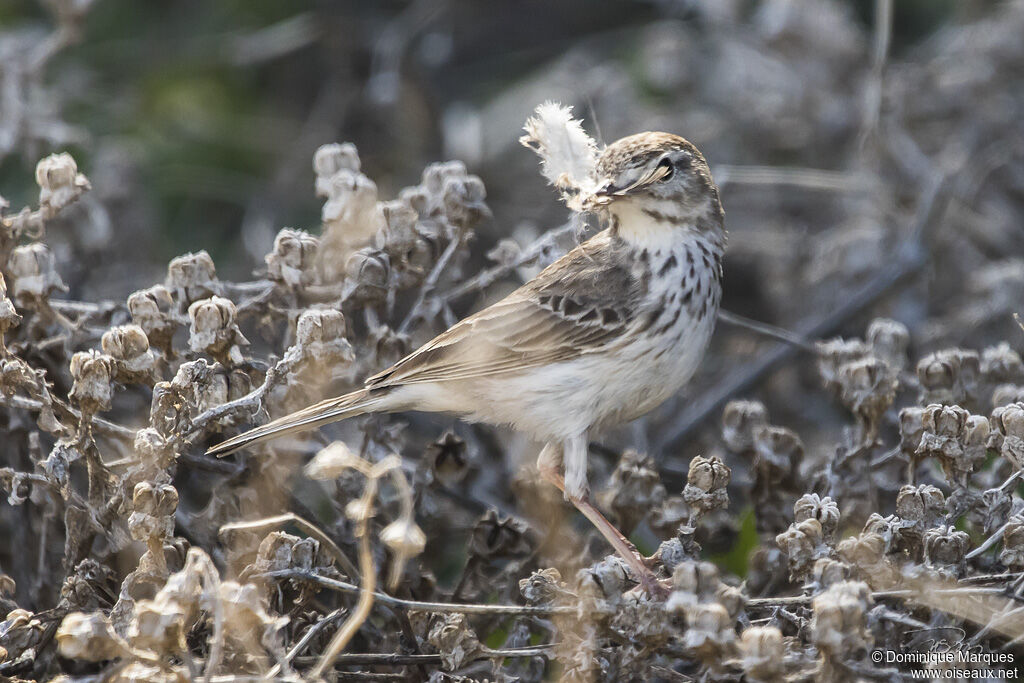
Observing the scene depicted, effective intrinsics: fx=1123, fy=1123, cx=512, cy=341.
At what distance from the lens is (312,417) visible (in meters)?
3.74

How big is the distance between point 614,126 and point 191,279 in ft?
12.2

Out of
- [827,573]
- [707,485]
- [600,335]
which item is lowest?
[827,573]

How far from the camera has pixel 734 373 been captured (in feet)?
17.5

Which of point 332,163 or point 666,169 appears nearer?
point 666,169

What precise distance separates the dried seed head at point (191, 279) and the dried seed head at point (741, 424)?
1.91 metres

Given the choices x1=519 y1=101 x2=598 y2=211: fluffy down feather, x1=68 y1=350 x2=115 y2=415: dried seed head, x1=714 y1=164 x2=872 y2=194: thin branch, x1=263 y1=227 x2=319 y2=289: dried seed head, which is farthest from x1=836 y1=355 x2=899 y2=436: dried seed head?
x1=68 y1=350 x2=115 y2=415: dried seed head

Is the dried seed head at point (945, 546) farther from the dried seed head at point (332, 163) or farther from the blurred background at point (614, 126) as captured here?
the dried seed head at point (332, 163)

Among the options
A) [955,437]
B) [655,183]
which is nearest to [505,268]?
[655,183]

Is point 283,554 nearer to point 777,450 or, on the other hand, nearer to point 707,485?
point 707,485

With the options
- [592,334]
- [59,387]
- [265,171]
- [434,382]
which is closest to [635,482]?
[592,334]

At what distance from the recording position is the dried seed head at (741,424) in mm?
4145

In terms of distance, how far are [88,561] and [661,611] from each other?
169 cm

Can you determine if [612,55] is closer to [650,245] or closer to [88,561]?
[650,245]

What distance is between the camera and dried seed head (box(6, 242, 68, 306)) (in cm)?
373
